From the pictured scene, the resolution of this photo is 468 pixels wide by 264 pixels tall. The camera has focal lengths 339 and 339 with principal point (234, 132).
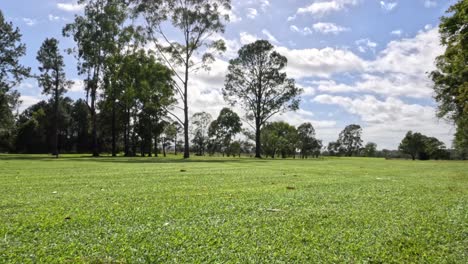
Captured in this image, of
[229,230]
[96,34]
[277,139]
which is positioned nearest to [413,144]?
[277,139]

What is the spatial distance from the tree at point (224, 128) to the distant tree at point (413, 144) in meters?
45.2

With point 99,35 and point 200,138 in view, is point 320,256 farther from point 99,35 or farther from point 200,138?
point 200,138

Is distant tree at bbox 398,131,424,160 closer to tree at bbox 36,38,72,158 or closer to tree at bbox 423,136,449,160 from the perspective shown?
tree at bbox 423,136,449,160

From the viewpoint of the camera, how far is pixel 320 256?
2.29 metres

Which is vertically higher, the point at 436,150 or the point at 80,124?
the point at 80,124

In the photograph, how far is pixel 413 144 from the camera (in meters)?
89.6

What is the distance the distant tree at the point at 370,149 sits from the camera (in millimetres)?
114287

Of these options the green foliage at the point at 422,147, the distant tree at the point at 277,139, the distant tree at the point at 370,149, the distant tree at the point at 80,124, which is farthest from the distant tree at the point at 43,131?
the distant tree at the point at 370,149

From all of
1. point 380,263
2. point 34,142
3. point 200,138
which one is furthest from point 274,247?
point 200,138

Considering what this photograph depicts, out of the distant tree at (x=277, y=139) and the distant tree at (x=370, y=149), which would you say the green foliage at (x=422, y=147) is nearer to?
the distant tree at (x=370, y=149)

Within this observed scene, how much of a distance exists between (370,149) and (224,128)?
58.9 meters

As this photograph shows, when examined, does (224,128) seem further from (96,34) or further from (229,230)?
(229,230)

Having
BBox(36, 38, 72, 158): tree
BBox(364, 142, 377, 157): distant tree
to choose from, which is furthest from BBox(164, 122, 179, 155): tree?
BBox(364, 142, 377, 157): distant tree

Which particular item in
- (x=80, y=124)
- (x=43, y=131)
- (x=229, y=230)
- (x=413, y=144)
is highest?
(x=80, y=124)
